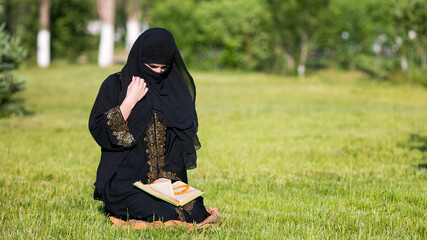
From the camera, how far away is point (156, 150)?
4391mm

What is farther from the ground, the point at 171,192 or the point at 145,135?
the point at 145,135

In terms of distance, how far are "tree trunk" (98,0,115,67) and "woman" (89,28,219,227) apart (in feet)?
101

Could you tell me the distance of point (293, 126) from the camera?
41.7 ft

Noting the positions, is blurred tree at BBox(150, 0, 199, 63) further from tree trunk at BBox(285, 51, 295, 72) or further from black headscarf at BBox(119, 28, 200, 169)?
black headscarf at BBox(119, 28, 200, 169)

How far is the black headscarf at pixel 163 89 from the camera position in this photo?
418 cm

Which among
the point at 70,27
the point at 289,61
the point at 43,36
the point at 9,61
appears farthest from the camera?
the point at 70,27

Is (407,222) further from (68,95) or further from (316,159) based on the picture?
(68,95)

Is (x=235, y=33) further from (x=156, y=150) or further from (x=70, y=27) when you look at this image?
(x=156, y=150)

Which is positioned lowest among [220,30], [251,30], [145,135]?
[145,135]

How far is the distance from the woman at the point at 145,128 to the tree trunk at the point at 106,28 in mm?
30917

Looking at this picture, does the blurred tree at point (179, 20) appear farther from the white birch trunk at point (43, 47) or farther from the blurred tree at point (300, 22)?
the white birch trunk at point (43, 47)

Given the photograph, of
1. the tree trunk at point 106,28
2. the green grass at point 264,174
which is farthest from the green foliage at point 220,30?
the green grass at point 264,174

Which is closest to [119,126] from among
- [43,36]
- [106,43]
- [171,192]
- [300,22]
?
[171,192]

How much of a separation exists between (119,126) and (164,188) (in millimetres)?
648
